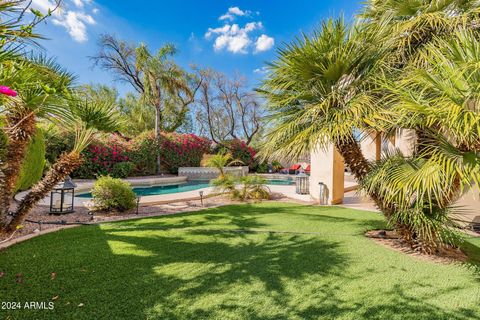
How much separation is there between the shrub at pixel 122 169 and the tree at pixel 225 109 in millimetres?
12836

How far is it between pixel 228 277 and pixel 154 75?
1871cm

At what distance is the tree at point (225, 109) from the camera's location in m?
29.3

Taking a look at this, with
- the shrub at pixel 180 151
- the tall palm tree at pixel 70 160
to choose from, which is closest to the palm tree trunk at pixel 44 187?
the tall palm tree at pixel 70 160

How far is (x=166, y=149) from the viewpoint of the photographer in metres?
20.7

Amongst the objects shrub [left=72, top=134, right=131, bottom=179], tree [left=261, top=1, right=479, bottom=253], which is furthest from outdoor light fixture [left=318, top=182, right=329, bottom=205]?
shrub [left=72, top=134, right=131, bottom=179]

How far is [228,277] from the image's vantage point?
3617 millimetres

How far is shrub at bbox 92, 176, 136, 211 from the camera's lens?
7602 millimetres

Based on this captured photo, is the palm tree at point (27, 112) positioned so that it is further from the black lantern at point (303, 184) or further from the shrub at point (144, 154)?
the shrub at point (144, 154)

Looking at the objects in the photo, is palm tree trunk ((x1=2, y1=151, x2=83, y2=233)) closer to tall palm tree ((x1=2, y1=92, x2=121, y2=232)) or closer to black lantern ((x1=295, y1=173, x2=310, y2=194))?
tall palm tree ((x1=2, y1=92, x2=121, y2=232))

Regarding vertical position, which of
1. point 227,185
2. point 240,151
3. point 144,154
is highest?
point 240,151

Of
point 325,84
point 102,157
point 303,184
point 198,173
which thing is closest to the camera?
point 325,84

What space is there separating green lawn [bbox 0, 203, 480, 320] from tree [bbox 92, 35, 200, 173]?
621 inches

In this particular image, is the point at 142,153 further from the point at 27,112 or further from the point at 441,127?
the point at 441,127

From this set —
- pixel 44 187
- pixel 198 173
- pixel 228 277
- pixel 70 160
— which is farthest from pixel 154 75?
pixel 228 277
